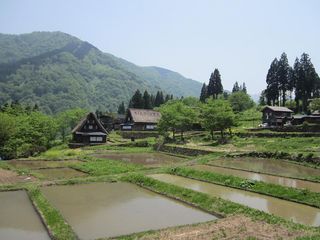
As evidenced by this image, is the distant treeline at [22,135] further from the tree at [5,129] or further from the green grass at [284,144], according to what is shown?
the green grass at [284,144]

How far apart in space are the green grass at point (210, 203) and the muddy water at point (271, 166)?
28.4 feet

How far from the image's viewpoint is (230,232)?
12672 millimetres

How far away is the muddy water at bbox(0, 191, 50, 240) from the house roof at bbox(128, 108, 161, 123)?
49495 millimetres

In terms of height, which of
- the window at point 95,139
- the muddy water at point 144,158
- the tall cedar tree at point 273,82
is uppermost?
the tall cedar tree at point 273,82

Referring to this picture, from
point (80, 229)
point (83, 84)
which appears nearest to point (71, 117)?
point (80, 229)

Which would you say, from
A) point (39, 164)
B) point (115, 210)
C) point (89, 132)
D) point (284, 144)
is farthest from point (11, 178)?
point (89, 132)

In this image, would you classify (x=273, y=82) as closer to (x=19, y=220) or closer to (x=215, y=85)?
(x=215, y=85)

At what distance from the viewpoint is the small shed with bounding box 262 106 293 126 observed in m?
52.9

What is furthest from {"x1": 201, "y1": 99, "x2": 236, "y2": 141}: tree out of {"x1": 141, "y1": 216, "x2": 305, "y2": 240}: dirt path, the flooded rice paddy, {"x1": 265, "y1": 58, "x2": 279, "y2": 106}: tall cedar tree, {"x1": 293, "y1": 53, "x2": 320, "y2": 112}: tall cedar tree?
{"x1": 141, "y1": 216, "x2": 305, "y2": 240}: dirt path

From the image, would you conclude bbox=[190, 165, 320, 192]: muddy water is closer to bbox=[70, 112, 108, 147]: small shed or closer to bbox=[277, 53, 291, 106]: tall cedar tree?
bbox=[70, 112, 108, 147]: small shed

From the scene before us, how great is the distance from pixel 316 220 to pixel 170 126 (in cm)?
3589

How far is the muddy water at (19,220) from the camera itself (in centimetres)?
1291

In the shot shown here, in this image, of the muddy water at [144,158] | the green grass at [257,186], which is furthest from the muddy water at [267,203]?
the muddy water at [144,158]

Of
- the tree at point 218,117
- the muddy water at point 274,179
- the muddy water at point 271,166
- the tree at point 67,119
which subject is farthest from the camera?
the tree at point 67,119
